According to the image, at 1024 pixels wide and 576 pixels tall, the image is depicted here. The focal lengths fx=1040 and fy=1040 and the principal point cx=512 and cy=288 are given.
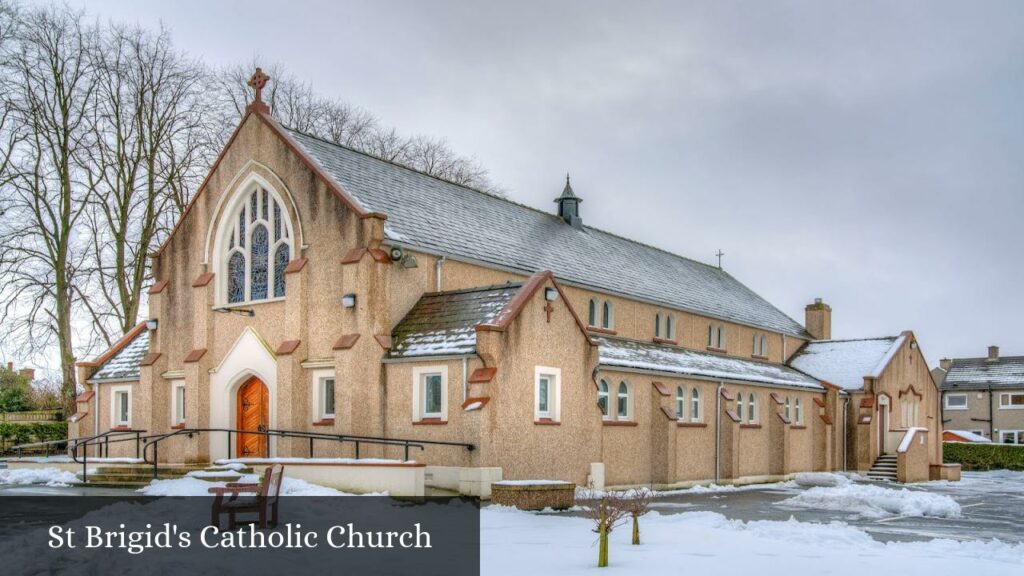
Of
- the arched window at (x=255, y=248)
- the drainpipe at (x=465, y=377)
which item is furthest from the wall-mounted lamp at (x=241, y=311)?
the drainpipe at (x=465, y=377)

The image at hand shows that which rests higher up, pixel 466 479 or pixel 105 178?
pixel 105 178

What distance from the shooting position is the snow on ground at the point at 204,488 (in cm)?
2131

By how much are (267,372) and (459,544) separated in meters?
14.0

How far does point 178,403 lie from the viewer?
105ft

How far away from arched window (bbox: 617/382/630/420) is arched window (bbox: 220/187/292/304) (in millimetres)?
10836

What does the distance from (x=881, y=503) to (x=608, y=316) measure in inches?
542

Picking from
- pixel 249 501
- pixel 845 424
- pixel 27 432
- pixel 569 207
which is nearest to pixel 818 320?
pixel 845 424

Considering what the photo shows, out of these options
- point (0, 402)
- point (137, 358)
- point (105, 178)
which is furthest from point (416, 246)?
point (0, 402)

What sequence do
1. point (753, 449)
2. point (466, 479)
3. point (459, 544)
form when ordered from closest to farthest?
point (459, 544) → point (466, 479) → point (753, 449)

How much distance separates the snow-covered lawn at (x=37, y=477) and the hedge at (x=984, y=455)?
45.2 meters

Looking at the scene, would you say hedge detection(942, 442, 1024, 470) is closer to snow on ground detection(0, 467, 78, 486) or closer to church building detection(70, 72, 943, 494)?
church building detection(70, 72, 943, 494)

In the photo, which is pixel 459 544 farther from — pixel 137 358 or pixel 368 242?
pixel 137 358

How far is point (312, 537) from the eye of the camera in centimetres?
1653

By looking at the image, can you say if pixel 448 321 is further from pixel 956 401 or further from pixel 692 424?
pixel 956 401
